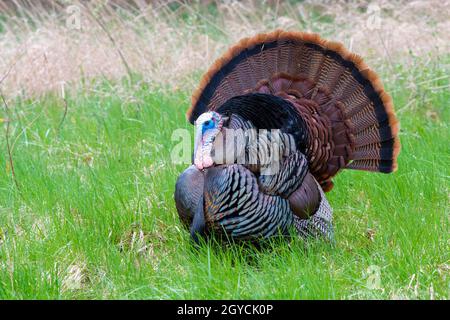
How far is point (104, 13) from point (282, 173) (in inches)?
157

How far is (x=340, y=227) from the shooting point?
14.8ft

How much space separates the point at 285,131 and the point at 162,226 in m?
0.98

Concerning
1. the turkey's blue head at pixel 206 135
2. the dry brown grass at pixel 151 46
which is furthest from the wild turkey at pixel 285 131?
the dry brown grass at pixel 151 46

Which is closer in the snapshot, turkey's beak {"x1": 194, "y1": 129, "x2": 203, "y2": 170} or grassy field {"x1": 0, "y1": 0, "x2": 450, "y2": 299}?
grassy field {"x1": 0, "y1": 0, "x2": 450, "y2": 299}

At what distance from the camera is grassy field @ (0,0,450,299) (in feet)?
11.6

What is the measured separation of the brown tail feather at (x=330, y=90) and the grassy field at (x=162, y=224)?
31 centimetres

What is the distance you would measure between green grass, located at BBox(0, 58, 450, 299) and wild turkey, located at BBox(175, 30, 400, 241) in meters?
0.19

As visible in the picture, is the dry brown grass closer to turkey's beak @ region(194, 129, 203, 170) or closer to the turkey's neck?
the turkey's neck

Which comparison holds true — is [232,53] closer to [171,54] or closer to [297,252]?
[297,252]

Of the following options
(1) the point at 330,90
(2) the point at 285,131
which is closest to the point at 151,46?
(1) the point at 330,90

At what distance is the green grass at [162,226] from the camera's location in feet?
11.6

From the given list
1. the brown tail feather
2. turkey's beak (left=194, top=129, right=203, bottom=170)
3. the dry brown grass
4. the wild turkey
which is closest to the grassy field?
the wild turkey

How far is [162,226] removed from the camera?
4.52 meters

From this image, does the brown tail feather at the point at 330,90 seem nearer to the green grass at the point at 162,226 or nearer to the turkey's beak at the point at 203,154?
the green grass at the point at 162,226
